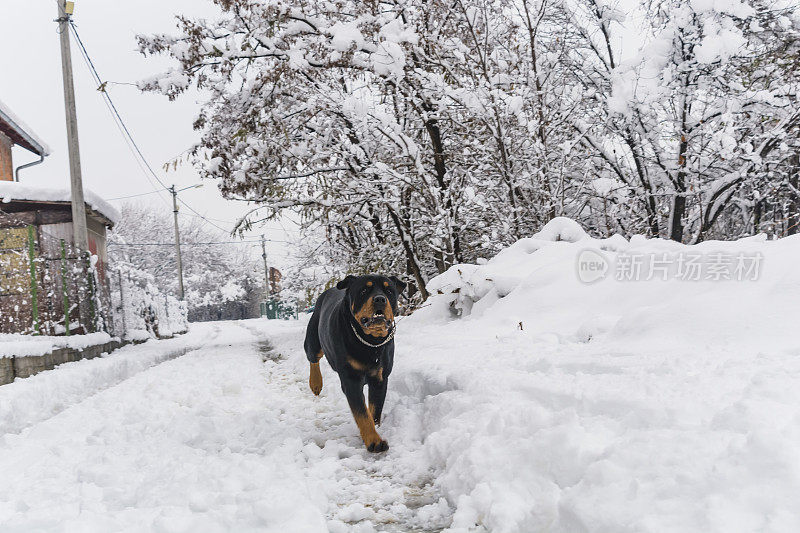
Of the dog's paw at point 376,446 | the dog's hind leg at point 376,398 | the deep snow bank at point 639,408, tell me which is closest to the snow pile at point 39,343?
the deep snow bank at point 639,408

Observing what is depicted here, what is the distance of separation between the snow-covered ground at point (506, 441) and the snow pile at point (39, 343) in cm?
261

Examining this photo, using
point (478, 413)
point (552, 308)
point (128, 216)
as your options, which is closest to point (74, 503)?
point (478, 413)

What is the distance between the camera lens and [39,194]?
13.6m

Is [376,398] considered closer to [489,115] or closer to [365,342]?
[365,342]

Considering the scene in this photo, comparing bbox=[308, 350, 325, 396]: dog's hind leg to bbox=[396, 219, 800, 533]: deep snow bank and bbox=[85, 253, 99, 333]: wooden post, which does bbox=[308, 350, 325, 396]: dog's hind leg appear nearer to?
bbox=[396, 219, 800, 533]: deep snow bank

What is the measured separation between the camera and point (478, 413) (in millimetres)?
3229

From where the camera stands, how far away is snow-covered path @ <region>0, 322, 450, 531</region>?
2.27 meters

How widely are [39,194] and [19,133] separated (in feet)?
24.3

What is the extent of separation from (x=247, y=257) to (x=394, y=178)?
67390mm

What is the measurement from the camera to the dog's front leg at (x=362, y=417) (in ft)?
11.5

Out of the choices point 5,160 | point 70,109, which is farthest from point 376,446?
point 5,160

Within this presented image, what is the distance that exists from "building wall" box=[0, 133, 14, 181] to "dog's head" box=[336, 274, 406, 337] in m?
20.1

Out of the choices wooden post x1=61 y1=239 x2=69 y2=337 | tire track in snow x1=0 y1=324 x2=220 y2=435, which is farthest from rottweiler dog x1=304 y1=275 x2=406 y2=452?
wooden post x1=61 y1=239 x2=69 y2=337

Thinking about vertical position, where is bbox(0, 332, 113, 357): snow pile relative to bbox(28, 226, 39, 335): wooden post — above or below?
below
